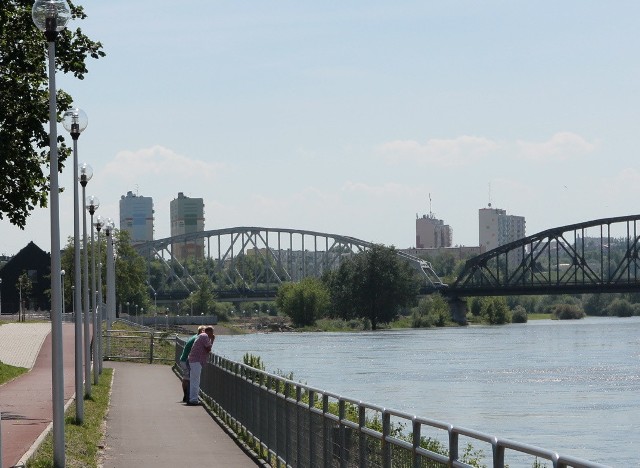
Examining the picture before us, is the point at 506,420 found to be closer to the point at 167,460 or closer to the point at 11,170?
the point at 11,170

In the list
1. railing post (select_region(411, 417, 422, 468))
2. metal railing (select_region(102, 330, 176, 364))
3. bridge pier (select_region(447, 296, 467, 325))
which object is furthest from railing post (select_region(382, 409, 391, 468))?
bridge pier (select_region(447, 296, 467, 325))

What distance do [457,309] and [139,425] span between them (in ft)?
507

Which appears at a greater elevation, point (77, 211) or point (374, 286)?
point (374, 286)

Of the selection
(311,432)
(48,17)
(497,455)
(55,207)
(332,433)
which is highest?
(48,17)

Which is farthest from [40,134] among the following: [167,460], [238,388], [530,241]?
[530,241]

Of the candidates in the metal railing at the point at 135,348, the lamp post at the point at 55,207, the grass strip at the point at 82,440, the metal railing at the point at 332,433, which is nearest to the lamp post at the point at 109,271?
the metal railing at the point at 135,348

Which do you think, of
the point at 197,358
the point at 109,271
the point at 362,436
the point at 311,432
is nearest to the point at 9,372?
the point at 197,358

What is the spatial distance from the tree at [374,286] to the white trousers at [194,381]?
137747 mm

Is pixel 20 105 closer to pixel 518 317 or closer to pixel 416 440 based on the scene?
pixel 416 440

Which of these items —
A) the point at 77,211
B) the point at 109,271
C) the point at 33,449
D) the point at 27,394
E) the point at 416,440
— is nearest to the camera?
the point at 416,440

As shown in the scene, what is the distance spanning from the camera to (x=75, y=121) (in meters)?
21.1

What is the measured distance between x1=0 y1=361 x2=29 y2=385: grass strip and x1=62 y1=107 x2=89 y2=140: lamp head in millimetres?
17545

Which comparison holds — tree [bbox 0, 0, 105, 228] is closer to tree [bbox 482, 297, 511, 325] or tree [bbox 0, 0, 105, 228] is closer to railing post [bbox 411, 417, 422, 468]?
railing post [bbox 411, 417, 422, 468]

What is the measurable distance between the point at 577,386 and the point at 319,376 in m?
12.1
